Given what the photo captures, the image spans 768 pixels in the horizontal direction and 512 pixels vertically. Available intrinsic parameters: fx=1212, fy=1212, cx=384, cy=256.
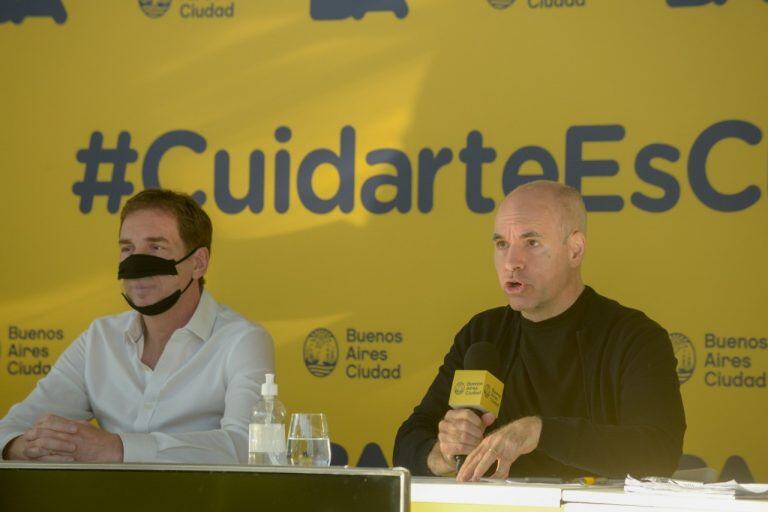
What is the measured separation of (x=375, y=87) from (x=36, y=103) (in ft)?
4.97

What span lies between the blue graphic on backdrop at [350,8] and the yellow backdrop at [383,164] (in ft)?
0.05

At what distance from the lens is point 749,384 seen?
4598mm

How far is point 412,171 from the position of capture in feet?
16.2

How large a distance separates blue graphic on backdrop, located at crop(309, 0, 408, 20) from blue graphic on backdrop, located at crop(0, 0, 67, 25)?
3.77 ft

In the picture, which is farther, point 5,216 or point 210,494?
point 5,216

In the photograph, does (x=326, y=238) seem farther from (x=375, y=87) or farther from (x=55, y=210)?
(x=55, y=210)

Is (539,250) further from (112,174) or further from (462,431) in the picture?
(112,174)

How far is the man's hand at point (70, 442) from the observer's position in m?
3.11

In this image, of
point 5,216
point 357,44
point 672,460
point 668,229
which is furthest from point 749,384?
point 5,216

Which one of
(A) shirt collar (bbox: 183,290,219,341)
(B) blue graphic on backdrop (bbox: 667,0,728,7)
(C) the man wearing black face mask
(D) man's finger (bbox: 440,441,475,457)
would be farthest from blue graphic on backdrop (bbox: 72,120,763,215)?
Result: (D) man's finger (bbox: 440,441,475,457)

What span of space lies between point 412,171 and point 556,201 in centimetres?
155

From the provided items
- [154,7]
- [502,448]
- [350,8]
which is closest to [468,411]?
[502,448]

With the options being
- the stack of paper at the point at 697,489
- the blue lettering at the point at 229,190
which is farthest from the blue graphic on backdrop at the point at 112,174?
the stack of paper at the point at 697,489

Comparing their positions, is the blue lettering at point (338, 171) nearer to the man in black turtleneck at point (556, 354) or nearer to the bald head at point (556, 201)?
the man in black turtleneck at point (556, 354)
